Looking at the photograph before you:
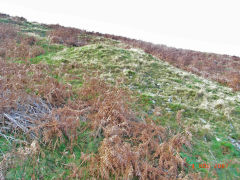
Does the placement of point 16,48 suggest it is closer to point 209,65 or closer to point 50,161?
point 50,161

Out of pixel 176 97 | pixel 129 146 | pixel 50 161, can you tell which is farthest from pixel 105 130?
pixel 176 97

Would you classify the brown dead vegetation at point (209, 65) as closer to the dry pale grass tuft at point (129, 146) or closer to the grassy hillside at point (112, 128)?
the grassy hillside at point (112, 128)

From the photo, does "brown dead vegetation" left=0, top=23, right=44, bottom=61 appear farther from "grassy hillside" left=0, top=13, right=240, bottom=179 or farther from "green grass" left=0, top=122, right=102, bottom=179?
"green grass" left=0, top=122, right=102, bottom=179

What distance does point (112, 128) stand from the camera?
14.0ft

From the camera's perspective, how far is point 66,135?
409 centimetres

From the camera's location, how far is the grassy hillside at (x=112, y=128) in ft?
11.2

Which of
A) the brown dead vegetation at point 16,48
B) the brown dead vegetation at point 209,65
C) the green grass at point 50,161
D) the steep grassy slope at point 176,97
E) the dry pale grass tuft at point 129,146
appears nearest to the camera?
the green grass at point 50,161

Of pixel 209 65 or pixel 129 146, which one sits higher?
pixel 209 65

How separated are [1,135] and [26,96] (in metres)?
1.29

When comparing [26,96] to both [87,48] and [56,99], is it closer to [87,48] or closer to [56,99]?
[56,99]

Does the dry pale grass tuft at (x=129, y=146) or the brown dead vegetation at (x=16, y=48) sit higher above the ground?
the brown dead vegetation at (x=16, y=48)

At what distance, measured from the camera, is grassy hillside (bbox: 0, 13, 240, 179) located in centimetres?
342

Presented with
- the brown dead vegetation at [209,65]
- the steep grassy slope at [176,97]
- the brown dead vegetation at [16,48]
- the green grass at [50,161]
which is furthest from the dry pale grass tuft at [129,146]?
the brown dead vegetation at [209,65]

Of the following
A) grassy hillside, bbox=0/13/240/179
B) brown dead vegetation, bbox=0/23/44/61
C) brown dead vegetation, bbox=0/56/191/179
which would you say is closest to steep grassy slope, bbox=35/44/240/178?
grassy hillside, bbox=0/13/240/179
